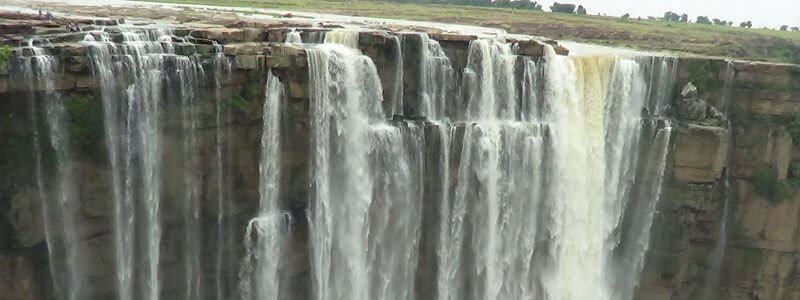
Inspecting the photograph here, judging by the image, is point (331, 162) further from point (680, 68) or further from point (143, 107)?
point (680, 68)

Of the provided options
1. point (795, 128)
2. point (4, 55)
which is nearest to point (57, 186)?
point (4, 55)

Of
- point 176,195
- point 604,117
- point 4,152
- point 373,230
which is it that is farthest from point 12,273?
point 604,117

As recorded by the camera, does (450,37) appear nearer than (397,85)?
No

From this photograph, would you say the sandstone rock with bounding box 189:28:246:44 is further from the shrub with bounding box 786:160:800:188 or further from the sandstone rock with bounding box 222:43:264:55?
the shrub with bounding box 786:160:800:188

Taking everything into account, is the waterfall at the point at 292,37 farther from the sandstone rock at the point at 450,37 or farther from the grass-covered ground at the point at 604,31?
the grass-covered ground at the point at 604,31

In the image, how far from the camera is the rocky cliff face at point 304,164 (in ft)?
67.8

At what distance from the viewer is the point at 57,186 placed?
20.9m

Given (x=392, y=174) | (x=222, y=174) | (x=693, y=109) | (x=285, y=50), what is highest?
(x=285, y=50)

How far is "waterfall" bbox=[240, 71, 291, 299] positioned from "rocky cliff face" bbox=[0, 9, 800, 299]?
0.98 feet

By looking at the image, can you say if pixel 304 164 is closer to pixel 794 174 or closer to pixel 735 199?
pixel 735 199

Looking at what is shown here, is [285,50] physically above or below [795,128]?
above

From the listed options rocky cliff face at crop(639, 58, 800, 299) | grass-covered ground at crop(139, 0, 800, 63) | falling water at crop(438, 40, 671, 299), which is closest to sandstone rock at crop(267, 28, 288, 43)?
falling water at crop(438, 40, 671, 299)

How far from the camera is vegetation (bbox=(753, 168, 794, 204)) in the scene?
3250 centimetres

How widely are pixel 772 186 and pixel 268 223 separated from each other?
74.6 feet
